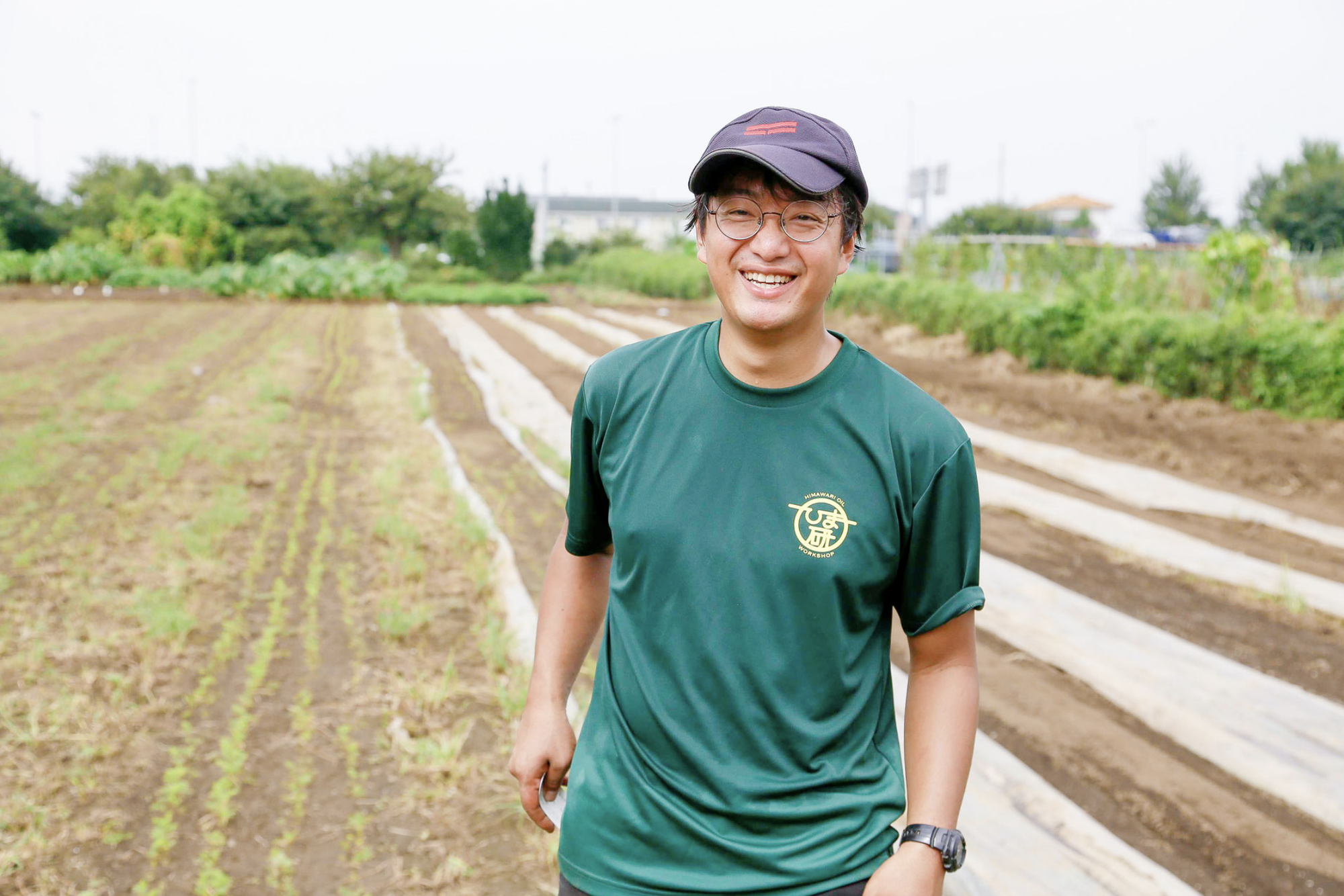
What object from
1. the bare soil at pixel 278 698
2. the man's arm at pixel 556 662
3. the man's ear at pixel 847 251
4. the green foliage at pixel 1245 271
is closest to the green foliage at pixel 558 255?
the green foliage at pixel 1245 271

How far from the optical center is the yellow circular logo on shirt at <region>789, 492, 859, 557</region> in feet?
4.54

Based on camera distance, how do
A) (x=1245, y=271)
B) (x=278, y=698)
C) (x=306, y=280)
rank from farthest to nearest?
(x=306, y=280)
(x=1245, y=271)
(x=278, y=698)

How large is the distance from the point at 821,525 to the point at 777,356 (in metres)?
0.24

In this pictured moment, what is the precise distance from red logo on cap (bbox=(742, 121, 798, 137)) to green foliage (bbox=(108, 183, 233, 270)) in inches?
1343

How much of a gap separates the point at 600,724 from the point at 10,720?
135 inches

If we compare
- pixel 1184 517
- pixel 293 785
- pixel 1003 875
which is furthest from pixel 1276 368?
pixel 293 785

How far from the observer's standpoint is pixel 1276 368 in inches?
400

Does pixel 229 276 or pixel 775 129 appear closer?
pixel 775 129

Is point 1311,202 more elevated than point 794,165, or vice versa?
point 1311,202

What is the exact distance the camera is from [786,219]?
1.45 metres

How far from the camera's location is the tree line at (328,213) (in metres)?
36.2

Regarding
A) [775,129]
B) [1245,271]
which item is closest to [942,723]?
[775,129]

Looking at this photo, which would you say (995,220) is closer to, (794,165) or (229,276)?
(229,276)

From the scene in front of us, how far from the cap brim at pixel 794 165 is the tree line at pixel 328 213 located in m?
36.3
